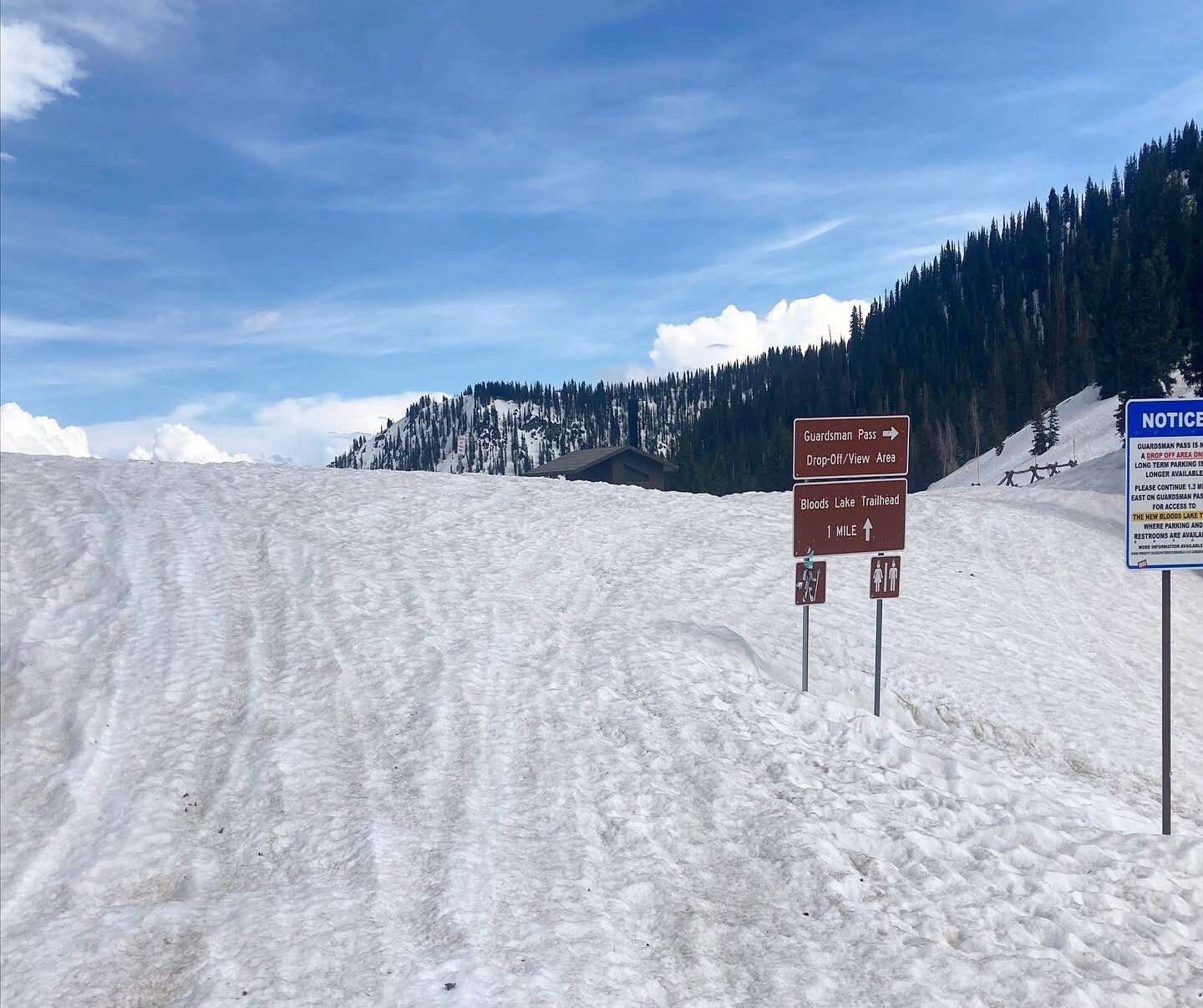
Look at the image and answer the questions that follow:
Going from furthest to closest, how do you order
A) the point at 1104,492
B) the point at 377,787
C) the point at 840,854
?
the point at 1104,492 < the point at 377,787 < the point at 840,854

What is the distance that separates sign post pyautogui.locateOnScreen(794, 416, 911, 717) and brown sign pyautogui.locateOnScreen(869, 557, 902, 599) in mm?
10

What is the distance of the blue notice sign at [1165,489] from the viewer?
6.88 metres

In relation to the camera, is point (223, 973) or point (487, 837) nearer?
point (223, 973)

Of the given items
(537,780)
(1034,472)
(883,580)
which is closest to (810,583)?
(883,580)

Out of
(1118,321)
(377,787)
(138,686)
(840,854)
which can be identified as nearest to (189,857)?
(377,787)

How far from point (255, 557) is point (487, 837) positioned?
308 inches

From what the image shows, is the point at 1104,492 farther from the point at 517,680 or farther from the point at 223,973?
the point at 223,973

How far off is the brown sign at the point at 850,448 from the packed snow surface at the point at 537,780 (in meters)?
2.76

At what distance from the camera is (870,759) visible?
8156 mm

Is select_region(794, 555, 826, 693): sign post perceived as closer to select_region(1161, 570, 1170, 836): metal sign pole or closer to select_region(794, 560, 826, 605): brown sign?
→ select_region(794, 560, 826, 605): brown sign

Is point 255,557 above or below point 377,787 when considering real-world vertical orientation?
above

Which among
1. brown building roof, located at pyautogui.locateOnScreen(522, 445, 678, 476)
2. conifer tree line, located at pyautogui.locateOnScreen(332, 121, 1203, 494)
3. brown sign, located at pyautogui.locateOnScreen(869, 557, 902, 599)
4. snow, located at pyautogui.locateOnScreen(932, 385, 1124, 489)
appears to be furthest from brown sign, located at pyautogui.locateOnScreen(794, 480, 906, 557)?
snow, located at pyautogui.locateOnScreen(932, 385, 1124, 489)

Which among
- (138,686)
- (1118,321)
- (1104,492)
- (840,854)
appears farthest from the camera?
(1118,321)

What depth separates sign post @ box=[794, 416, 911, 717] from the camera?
9602 millimetres
